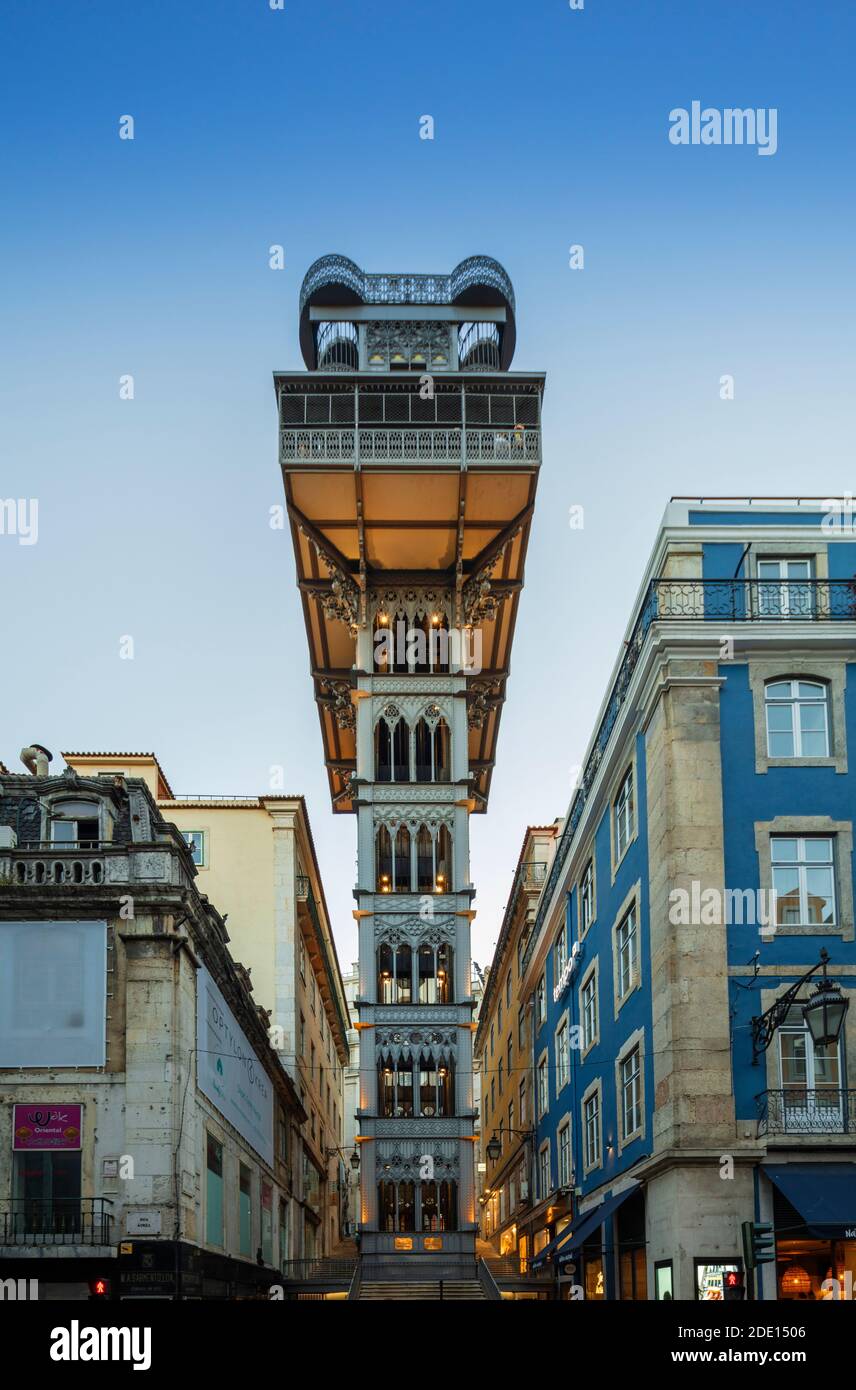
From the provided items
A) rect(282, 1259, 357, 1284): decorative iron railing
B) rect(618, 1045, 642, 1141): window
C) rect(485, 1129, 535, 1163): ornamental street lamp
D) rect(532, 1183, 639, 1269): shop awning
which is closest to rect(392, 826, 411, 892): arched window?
rect(485, 1129, 535, 1163): ornamental street lamp

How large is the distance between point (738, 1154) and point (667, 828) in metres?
5.90

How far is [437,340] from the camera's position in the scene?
62.3 meters

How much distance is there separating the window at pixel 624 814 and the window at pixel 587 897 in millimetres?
5009

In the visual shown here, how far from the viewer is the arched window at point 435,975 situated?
56.3 m

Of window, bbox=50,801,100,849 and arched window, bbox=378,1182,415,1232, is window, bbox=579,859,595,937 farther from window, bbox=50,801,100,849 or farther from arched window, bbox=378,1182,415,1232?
arched window, bbox=378,1182,415,1232

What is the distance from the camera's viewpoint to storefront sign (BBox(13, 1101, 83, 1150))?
32.3 meters

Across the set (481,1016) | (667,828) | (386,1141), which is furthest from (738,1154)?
(481,1016)

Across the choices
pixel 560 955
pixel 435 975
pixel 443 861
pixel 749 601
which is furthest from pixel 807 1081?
pixel 443 861

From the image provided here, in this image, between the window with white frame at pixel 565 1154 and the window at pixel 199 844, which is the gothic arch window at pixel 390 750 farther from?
the window with white frame at pixel 565 1154

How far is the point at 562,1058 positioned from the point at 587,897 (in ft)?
26.3

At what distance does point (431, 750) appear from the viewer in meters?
59.9

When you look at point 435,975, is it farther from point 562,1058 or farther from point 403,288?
point 403,288
